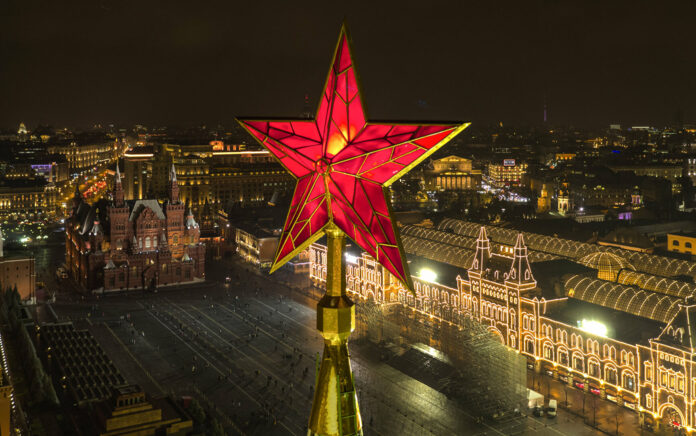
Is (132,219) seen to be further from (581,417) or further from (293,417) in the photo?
(581,417)

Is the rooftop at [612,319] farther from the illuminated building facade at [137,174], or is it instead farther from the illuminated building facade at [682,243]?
the illuminated building facade at [137,174]

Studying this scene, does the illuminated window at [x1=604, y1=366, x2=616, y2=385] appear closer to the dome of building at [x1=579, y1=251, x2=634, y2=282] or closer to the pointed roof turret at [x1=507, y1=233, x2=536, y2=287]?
the pointed roof turret at [x1=507, y1=233, x2=536, y2=287]

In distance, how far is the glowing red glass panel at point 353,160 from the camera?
36.2 feet

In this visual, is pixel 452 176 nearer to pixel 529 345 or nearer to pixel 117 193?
pixel 117 193

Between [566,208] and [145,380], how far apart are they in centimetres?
8428

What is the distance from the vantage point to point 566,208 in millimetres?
118688

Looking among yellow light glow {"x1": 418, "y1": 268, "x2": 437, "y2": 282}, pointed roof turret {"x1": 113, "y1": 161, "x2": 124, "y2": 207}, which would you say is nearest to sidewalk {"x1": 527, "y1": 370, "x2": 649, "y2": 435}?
yellow light glow {"x1": 418, "y1": 268, "x2": 437, "y2": 282}

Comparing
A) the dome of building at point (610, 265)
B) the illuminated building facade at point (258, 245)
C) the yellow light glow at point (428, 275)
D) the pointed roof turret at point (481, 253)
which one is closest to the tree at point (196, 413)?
the pointed roof turret at point (481, 253)

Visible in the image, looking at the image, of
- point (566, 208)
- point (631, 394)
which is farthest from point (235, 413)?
point (566, 208)

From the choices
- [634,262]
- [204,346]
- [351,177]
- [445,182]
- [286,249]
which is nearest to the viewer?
[351,177]

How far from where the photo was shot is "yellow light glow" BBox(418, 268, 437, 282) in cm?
6875

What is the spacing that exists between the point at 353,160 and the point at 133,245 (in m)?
81.1

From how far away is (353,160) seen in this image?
443 inches

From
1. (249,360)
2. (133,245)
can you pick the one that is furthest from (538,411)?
(133,245)
